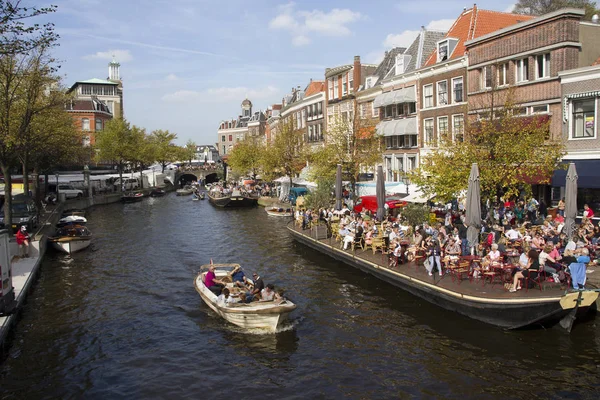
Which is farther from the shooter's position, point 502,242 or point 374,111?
point 374,111

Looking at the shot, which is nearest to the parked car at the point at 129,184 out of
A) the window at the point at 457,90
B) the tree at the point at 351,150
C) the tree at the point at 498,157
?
the tree at the point at 351,150

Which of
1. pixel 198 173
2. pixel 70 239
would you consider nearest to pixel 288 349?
pixel 70 239

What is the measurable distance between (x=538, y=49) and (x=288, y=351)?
925 inches

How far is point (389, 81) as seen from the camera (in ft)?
155

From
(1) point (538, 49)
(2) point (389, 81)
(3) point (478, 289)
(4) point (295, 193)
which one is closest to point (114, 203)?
(4) point (295, 193)

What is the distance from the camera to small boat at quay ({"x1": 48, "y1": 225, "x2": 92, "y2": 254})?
31.7 meters

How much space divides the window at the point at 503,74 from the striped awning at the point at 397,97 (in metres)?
11.0

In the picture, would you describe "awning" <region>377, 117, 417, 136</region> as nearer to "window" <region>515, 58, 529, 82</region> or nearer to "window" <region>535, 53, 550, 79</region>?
"window" <region>515, 58, 529, 82</region>

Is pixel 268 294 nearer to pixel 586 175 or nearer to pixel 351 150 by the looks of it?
pixel 586 175

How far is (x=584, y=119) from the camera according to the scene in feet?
89.8

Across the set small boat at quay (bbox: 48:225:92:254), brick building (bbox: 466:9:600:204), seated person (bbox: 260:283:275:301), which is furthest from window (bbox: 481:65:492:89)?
small boat at quay (bbox: 48:225:92:254)

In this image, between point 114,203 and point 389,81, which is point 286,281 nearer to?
point 389,81

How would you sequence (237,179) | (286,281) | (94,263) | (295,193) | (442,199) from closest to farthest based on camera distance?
1. (286,281)
2. (442,199)
3. (94,263)
4. (295,193)
5. (237,179)

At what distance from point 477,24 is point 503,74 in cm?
872
